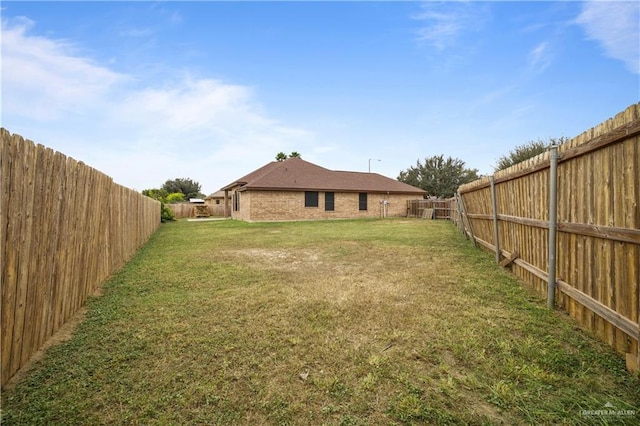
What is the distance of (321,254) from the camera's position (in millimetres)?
7703

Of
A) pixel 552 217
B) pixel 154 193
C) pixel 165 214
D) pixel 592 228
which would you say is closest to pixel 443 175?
pixel 165 214

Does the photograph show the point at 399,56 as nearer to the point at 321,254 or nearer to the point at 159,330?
the point at 321,254

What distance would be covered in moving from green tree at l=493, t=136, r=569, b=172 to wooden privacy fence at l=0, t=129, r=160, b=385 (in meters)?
37.0

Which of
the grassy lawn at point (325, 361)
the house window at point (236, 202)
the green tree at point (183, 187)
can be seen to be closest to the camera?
the grassy lawn at point (325, 361)

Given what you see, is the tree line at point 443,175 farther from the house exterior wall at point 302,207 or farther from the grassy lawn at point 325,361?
the grassy lawn at point 325,361

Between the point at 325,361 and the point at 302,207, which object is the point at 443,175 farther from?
the point at 325,361

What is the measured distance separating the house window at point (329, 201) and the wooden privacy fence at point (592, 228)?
18.8 metres

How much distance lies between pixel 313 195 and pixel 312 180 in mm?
1505

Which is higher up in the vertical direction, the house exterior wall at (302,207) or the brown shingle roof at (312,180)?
the brown shingle roof at (312,180)

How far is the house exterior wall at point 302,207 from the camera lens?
2091 centimetres

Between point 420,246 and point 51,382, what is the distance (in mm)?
8354

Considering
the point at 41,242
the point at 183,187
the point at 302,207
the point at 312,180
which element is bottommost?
the point at 41,242

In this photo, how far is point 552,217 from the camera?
3.58 meters

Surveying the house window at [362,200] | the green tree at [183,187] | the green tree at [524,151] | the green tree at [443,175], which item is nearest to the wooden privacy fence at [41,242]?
the house window at [362,200]
